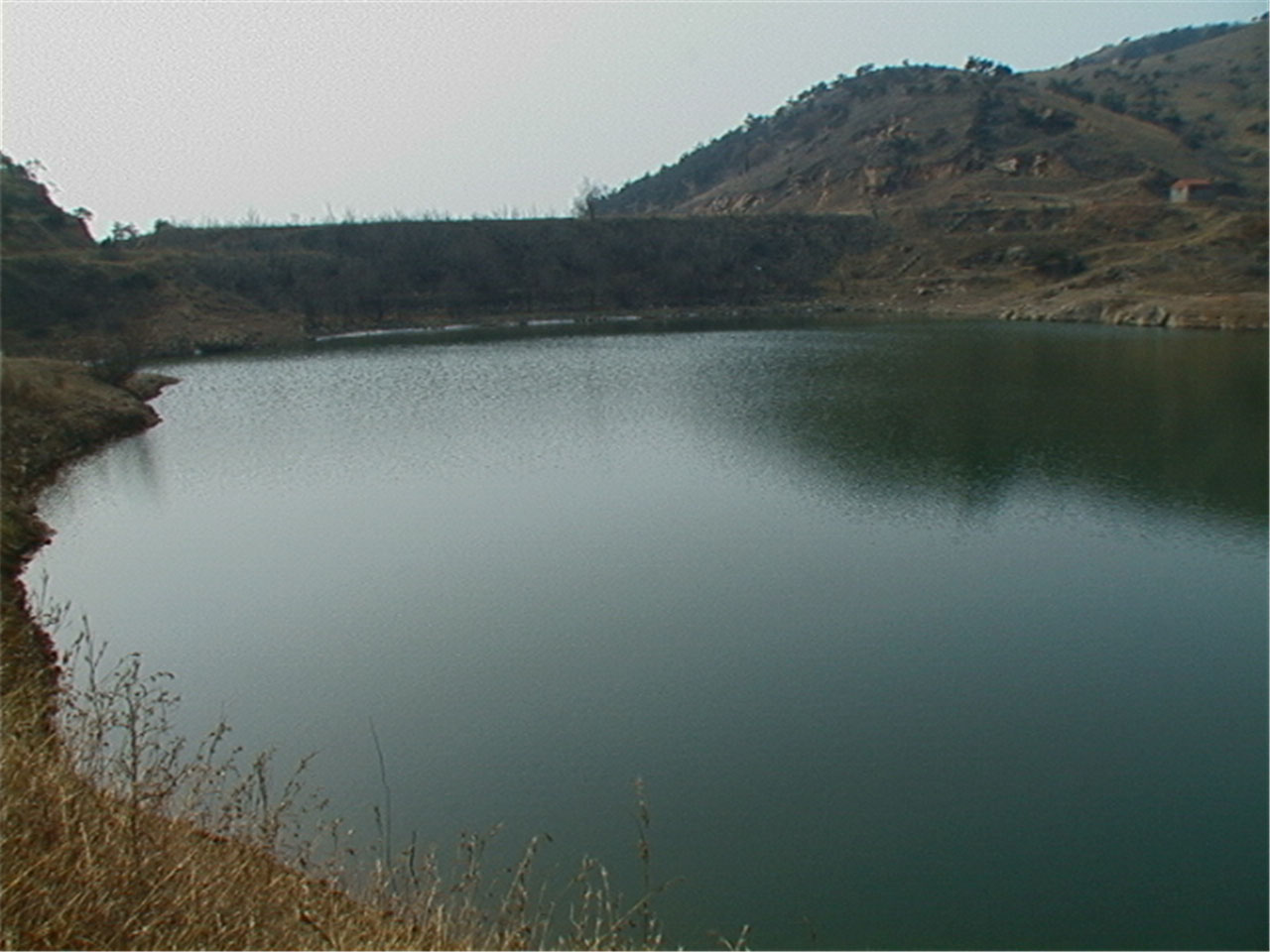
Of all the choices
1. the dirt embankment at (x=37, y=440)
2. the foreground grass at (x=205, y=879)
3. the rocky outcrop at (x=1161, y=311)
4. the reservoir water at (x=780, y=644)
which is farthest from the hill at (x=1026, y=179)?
the foreground grass at (x=205, y=879)

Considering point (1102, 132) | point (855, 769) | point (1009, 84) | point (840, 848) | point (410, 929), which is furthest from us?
point (1009, 84)

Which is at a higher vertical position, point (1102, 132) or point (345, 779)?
point (1102, 132)

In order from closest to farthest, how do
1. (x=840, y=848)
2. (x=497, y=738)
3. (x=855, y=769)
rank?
(x=840, y=848)
(x=855, y=769)
(x=497, y=738)

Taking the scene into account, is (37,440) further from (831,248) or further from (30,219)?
(831,248)

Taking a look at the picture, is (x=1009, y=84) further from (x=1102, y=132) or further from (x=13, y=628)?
(x=13, y=628)

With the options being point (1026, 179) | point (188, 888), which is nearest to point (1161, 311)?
point (1026, 179)

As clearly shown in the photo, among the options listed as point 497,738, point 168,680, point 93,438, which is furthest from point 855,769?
point 93,438

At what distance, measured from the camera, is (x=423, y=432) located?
20875 mm

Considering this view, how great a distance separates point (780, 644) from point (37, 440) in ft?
51.9

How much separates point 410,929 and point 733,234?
56096 millimetres

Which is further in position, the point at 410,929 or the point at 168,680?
the point at 168,680

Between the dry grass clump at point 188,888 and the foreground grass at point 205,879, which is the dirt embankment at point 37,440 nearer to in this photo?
the foreground grass at point 205,879

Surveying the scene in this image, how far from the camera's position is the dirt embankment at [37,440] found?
9.02 metres

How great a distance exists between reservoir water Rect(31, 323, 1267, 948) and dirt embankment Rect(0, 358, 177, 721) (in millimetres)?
536
